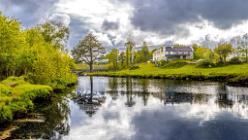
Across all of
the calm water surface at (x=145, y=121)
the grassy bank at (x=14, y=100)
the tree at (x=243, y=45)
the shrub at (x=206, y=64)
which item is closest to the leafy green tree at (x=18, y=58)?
the calm water surface at (x=145, y=121)

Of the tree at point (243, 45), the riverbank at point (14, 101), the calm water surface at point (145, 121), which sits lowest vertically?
the calm water surface at point (145, 121)

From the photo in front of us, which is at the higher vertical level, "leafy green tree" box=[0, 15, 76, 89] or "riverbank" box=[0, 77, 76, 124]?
"leafy green tree" box=[0, 15, 76, 89]

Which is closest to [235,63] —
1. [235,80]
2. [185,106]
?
[235,80]

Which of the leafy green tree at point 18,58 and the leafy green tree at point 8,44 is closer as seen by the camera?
the leafy green tree at point 8,44

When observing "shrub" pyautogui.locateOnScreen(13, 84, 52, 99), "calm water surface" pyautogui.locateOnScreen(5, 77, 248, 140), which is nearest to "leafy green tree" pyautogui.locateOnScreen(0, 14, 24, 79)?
"calm water surface" pyautogui.locateOnScreen(5, 77, 248, 140)

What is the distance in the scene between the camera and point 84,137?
3014 cm

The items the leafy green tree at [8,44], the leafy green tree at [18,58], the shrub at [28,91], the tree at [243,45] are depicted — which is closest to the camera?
the shrub at [28,91]

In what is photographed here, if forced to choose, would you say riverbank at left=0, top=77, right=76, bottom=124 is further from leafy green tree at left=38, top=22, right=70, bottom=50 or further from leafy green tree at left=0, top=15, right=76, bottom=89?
leafy green tree at left=38, top=22, right=70, bottom=50

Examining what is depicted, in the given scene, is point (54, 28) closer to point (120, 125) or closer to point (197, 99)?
point (197, 99)

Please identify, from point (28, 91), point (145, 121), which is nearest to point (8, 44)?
point (28, 91)

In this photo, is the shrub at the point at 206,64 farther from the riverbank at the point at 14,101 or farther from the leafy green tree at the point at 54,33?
the riverbank at the point at 14,101

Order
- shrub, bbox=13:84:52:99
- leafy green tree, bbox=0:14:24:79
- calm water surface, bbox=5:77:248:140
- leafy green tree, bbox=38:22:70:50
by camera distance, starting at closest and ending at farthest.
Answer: calm water surface, bbox=5:77:248:140 → shrub, bbox=13:84:52:99 → leafy green tree, bbox=0:14:24:79 → leafy green tree, bbox=38:22:70:50

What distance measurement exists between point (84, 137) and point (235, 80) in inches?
2598

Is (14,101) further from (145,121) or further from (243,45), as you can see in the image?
(243,45)
